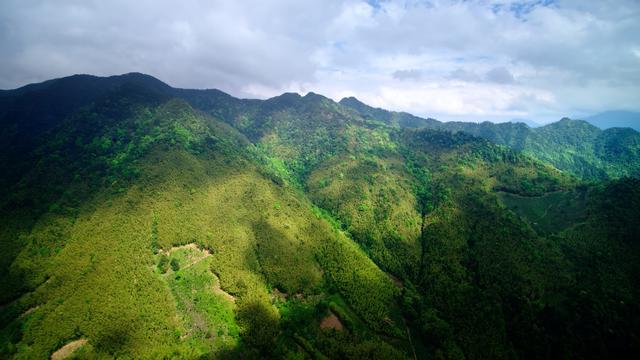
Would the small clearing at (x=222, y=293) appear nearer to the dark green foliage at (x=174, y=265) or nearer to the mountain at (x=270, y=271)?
the mountain at (x=270, y=271)

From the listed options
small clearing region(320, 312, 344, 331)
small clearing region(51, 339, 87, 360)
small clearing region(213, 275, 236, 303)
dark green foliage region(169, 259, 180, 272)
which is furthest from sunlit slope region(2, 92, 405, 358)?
small clearing region(320, 312, 344, 331)

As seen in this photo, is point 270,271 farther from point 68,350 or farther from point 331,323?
point 68,350

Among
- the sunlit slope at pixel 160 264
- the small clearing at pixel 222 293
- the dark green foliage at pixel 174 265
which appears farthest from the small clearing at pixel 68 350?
the small clearing at pixel 222 293

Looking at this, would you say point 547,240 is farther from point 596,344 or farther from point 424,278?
point 424,278

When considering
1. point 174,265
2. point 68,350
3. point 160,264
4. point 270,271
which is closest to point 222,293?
point 270,271

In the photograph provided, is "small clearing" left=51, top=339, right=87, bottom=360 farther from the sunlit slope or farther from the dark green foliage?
the dark green foliage
